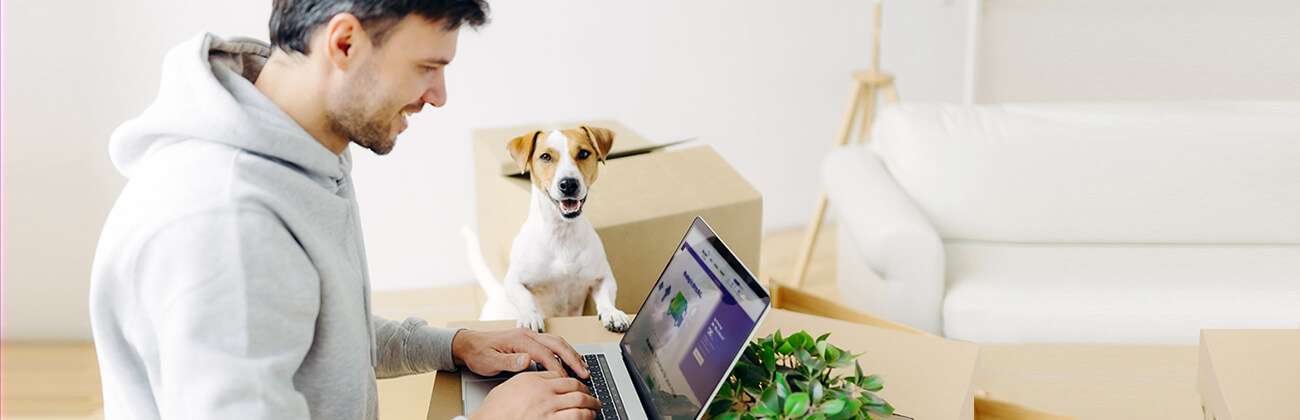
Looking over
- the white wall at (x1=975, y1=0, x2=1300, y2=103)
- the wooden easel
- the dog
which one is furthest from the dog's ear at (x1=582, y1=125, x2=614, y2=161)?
the white wall at (x1=975, y1=0, x2=1300, y2=103)

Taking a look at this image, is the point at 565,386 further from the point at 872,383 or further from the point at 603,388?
the point at 872,383

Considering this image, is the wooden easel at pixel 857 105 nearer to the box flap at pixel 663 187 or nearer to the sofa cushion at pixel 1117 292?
the sofa cushion at pixel 1117 292

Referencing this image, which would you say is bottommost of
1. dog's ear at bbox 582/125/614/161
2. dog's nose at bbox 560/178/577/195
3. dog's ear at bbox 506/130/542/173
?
dog's nose at bbox 560/178/577/195

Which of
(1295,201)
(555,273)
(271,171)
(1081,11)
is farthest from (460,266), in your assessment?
(271,171)

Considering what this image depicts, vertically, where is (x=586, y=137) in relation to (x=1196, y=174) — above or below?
below

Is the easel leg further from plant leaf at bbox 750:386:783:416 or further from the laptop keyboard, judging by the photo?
plant leaf at bbox 750:386:783:416

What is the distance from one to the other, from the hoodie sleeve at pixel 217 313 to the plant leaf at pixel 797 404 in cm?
45

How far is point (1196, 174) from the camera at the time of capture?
2484 mm

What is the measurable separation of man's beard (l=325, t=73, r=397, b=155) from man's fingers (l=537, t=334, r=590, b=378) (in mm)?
344

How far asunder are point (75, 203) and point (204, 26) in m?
0.55

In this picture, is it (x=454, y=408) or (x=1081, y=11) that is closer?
(x=454, y=408)

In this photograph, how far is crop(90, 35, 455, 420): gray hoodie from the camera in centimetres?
96

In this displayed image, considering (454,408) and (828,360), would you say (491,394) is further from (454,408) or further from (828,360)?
(828,360)

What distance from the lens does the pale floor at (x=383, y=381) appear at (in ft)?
8.29
